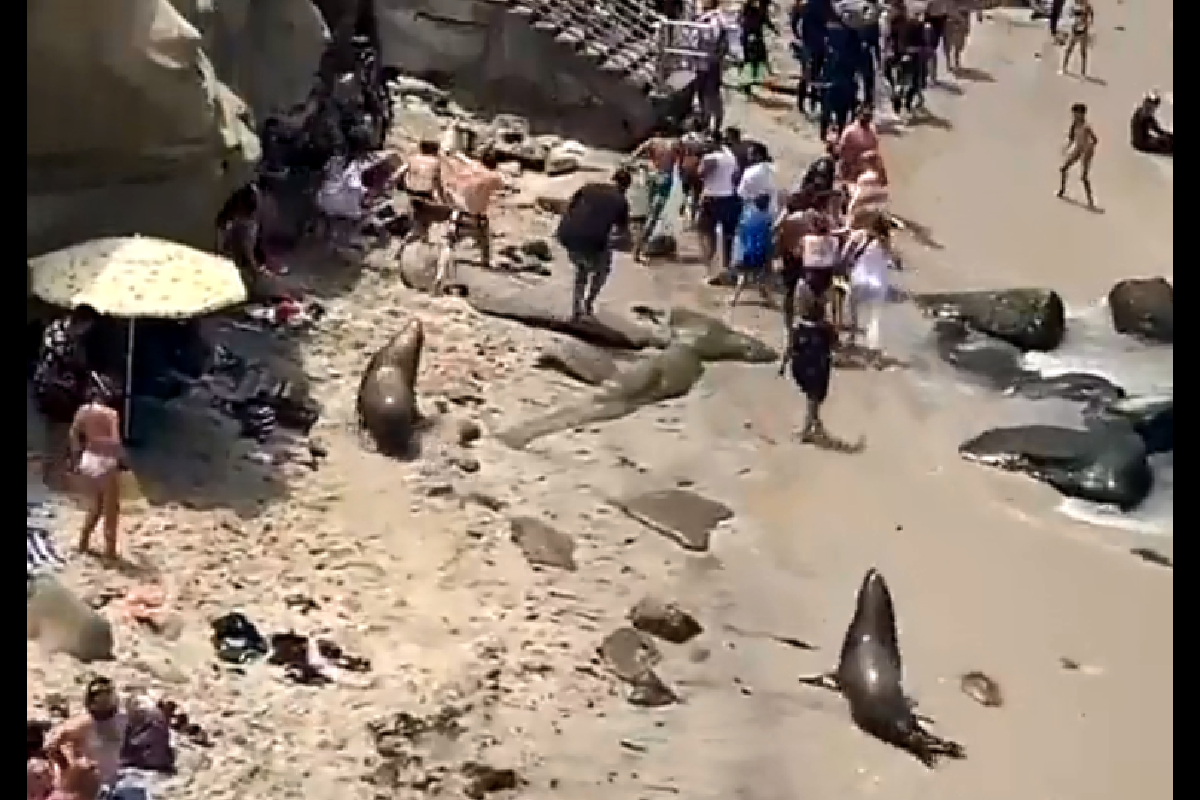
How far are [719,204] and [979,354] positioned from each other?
3.28 metres

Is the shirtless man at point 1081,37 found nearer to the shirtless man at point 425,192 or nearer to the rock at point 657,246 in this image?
the rock at point 657,246

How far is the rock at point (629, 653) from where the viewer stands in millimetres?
15594

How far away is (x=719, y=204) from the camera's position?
928 inches

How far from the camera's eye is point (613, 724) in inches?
587

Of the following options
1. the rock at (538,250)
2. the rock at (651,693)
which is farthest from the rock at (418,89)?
the rock at (651,693)

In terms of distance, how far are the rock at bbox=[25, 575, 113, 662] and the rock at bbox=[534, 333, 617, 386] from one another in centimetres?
713

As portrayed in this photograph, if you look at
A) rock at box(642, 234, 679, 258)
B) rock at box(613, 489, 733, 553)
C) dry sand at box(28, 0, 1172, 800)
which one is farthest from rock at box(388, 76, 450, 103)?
rock at box(613, 489, 733, 553)

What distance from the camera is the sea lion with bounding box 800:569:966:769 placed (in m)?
15.4

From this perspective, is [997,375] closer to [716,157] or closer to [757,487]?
[716,157]

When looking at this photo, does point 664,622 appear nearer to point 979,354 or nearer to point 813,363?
point 813,363

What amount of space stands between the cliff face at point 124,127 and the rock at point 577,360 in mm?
3435

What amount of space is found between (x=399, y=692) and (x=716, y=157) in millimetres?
10123

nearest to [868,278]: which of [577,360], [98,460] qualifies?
[577,360]

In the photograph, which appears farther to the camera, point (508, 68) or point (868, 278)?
point (508, 68)
